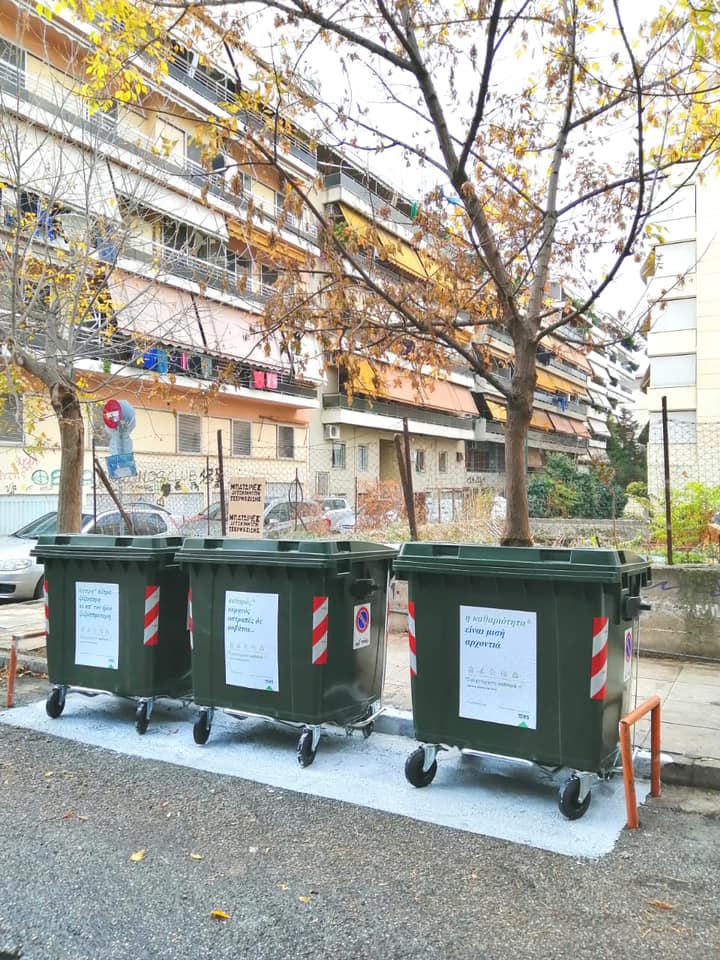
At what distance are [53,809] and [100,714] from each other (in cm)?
200

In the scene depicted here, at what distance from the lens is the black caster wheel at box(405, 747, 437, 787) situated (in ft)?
15.1

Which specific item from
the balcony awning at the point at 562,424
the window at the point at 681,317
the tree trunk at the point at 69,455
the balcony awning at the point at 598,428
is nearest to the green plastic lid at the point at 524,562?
the tree trunk at the point at 69,455

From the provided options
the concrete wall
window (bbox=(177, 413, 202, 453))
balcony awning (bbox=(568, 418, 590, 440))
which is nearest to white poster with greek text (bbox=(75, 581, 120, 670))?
the concrete wall

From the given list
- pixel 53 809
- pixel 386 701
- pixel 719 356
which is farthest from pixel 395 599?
pixel 719 356

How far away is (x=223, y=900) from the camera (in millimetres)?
3291

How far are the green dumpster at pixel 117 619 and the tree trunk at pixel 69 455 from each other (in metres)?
2.25

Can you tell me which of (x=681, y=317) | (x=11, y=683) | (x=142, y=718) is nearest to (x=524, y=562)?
(x=142, y=718)

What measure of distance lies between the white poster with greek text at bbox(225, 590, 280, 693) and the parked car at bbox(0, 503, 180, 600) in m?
5.72

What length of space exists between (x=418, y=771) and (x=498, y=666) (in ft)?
2.76

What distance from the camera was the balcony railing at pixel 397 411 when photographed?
32.5 m

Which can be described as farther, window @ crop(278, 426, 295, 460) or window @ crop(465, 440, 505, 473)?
window @ crop(465, 440, 505, 473)

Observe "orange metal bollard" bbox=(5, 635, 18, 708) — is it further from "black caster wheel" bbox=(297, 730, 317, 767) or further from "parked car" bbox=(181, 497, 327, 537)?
"parked car" bbox=(181, 497, 327, 537)

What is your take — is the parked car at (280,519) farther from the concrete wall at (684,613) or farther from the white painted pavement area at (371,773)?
the concrete wall at (684,613)

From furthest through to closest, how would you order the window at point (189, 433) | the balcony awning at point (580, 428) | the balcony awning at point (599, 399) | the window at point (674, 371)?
the balcony awning at point (599, 399) → the balcony awning at point (580, 428) → the window at point (674, 371) → the window at point (189, 433)
